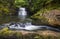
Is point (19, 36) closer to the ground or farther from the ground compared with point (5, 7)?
closer to the ground

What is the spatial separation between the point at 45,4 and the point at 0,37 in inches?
555

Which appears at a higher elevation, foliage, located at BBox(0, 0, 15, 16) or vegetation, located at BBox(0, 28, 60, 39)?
foliage, located at BBox(0, 0, 15, 16)

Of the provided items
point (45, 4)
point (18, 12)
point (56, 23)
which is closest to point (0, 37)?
point (56, 23)

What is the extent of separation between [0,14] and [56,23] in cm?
1852

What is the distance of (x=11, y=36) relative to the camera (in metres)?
11.7

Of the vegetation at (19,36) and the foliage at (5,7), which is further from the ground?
the foliage at (5,7)

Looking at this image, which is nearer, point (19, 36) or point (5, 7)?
point (19, 36)

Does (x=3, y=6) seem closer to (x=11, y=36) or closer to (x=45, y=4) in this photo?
(x=45, y=4)

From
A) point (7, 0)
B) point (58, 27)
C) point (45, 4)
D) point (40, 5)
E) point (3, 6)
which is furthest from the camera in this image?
point (7, 0)

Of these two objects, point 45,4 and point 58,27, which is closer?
point 58,27

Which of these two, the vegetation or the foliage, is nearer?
the vegetation

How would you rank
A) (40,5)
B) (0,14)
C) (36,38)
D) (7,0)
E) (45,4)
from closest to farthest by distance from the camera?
(36,38) → (45,4) → (40,5) → (0,14) → (7,0)

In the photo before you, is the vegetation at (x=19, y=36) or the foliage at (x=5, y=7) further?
the foliage at (x=5, y=7)

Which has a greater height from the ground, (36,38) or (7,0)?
(7,0)
